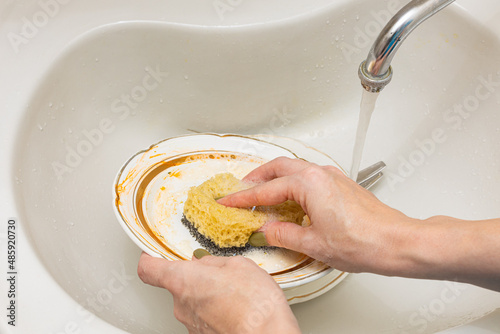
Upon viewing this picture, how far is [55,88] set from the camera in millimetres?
769

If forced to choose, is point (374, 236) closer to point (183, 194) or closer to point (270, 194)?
point (270, 194)

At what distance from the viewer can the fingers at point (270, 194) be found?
609 mm

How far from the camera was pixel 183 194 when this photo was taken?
77 centimetres

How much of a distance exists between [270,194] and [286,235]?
0.06m

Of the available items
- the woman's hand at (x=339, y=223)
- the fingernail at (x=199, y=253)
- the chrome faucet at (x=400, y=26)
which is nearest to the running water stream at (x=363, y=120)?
the chrome faucet at (x=400, y=26)

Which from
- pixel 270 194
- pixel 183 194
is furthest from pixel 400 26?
pixel 183 194

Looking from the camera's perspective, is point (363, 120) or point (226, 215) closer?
point (226, 215)

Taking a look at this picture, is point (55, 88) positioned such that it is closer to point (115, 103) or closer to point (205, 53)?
point (115, 103)

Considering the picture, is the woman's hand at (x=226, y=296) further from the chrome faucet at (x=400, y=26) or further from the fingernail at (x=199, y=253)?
the chrome faucet at (x=400, y=26)

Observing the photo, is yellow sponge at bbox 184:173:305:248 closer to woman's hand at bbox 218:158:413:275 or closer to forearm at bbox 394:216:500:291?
woman's hand at bbox 218:158:413:275

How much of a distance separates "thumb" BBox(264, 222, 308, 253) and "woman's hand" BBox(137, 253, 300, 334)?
82 mm

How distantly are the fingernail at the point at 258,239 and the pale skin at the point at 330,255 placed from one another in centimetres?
4

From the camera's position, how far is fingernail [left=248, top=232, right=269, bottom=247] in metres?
0.67

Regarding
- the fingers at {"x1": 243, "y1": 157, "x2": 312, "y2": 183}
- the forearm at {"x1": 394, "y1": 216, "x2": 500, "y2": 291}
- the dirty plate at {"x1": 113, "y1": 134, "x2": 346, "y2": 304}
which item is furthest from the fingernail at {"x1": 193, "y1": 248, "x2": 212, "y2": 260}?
the forearm at {"x1": 394, "y1": 216, "x2": 500, "y2": 291}
